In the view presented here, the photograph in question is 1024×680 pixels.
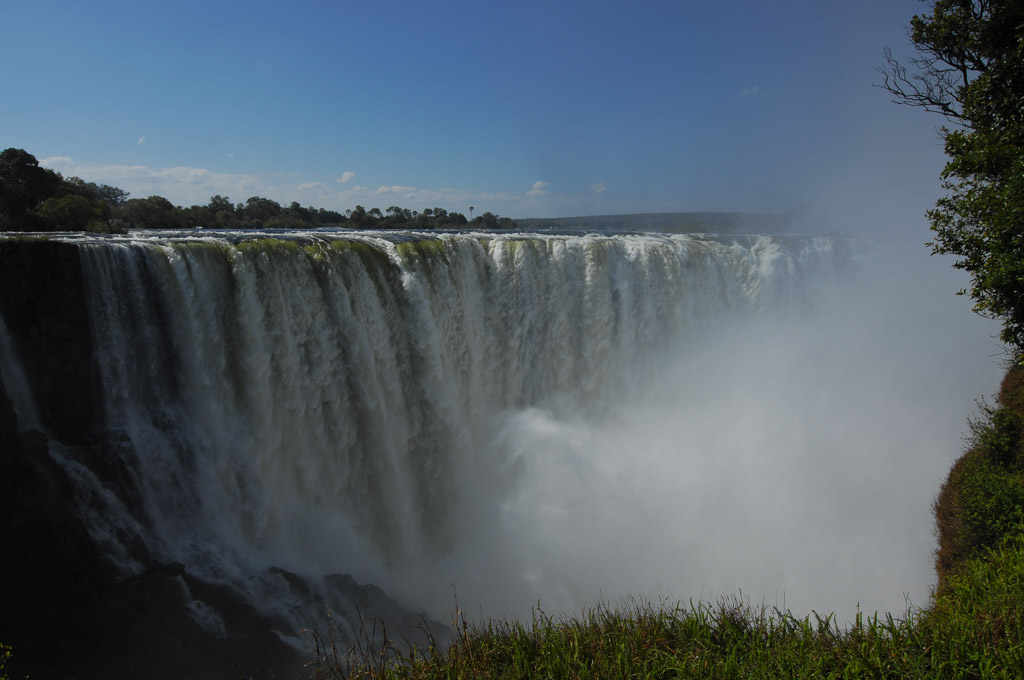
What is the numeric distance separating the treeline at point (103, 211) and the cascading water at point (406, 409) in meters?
7.43

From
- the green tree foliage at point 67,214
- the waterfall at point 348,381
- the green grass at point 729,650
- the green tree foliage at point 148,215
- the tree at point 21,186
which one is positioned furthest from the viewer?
the green tree foliage at point 148,215

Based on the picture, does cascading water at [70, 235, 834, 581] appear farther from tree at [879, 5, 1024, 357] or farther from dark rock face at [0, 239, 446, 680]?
tree at [879, 5, 1024, 357]

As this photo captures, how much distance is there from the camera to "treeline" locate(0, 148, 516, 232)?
1521 centimetres

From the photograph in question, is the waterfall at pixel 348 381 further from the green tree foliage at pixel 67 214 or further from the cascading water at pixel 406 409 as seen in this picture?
the green tree foliage at pixel 67 214

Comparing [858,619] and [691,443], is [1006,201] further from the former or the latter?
[691,443]

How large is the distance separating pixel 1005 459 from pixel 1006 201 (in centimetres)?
519

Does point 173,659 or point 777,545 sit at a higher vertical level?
point 173,659

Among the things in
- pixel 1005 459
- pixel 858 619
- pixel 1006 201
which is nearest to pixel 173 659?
pixel 858 619

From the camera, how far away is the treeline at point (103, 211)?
1521 centimetres

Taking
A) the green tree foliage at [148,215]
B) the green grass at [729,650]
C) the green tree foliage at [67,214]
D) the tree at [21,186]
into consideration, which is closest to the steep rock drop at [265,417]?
the green grass at [729,650]

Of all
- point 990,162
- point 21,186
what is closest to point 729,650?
point 990,162

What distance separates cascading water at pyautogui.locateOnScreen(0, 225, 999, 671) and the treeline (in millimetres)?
7429

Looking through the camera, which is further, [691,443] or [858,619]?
[691,443]

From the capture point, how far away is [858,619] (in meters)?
4.18
